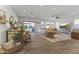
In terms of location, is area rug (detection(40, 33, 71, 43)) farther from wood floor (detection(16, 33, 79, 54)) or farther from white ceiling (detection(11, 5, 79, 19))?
white ceiling (detection(11, 5, 79, 19))

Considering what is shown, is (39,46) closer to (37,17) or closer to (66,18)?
(37,17)

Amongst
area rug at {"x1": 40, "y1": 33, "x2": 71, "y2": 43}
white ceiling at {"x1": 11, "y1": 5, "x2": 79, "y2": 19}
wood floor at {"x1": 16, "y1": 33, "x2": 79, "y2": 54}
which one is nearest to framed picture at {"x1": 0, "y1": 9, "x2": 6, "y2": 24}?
white ceiling at {"x1": 11, "y1": 5, "x2": 79, "y2": 19}

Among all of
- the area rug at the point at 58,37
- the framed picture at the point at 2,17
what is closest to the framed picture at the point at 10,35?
the framed picture at the point at 2,17

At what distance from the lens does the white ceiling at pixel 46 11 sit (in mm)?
3043

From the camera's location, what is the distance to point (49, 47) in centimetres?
309

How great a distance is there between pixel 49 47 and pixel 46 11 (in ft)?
2.79

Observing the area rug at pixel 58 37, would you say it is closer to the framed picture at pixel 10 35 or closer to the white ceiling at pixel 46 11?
the white ceiling at pixel 46 11

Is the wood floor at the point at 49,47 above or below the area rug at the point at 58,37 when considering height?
below

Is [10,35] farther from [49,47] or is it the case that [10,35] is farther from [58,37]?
[58,37]

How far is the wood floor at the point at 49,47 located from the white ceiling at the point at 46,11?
21.4 inches

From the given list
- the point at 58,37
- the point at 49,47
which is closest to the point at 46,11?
the point at 58,37

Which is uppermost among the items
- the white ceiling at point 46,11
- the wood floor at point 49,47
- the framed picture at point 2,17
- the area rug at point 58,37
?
the white ceiling at point 46,11

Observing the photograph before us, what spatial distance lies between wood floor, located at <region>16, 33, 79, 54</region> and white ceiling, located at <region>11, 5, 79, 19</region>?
21.4 inches
